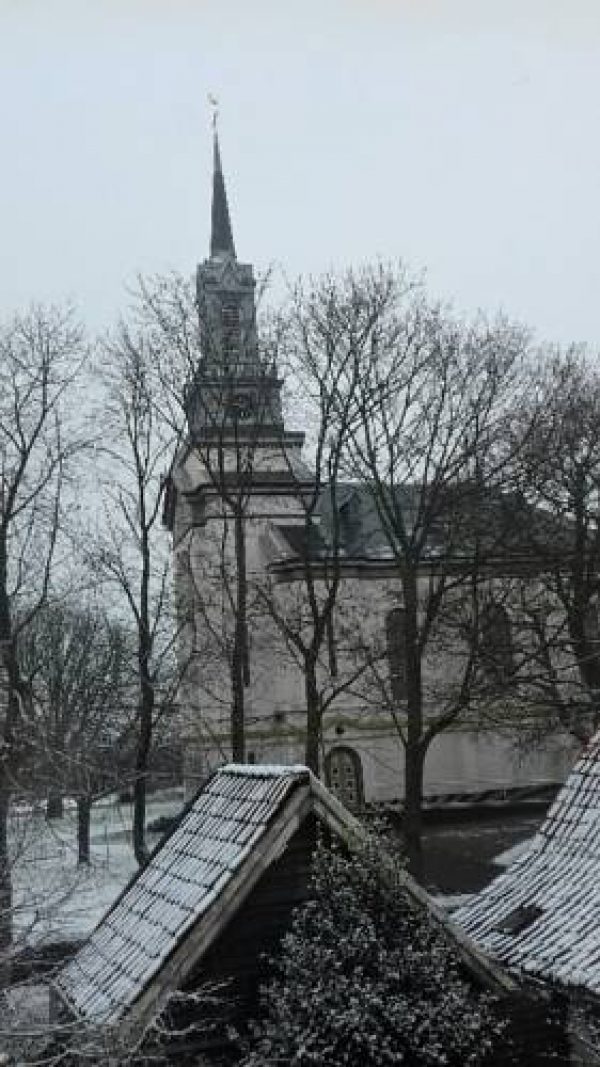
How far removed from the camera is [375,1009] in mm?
7465

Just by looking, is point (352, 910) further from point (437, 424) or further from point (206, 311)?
point (206, 311)

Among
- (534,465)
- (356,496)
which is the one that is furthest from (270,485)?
(534,465)

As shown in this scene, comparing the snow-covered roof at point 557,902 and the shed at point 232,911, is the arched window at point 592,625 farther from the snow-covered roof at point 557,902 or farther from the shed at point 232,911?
the shed at point 232,911

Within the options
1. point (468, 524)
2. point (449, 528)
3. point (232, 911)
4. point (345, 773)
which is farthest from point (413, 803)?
point (232, 911)

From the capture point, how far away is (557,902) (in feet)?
30.7

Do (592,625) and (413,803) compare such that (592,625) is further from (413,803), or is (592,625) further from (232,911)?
(232,911)

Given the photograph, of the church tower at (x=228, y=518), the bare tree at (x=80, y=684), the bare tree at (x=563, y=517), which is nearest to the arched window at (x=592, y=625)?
the bare tree at (x=563, y=517)

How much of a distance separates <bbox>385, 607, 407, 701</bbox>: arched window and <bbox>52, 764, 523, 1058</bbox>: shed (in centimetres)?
2027

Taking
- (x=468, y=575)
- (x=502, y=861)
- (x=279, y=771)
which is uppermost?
(x=468, y=575)

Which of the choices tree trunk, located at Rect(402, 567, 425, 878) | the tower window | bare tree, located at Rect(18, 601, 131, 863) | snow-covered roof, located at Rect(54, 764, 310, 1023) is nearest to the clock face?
the tower window

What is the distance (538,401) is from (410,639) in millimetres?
6753

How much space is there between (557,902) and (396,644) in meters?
20.7

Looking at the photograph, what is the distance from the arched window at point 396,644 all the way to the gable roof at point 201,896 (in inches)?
783

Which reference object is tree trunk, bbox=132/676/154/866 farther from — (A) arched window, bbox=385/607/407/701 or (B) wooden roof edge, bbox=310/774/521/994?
(B) wooden roof edge, bbox=310/774/521/994
